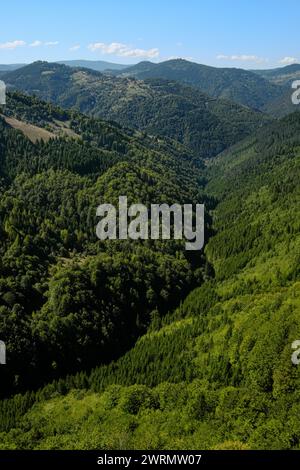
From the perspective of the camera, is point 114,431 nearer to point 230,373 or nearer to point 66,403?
point 66,403

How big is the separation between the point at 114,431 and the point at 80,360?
57.3 metres

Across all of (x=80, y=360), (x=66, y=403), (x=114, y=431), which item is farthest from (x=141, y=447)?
(x=80, y=360)

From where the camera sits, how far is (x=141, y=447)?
111m

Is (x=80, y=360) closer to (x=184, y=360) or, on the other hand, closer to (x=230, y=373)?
(x=184, y=360)

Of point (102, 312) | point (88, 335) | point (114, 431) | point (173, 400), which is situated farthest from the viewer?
point (102, 312)

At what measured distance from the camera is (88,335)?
18612 centimetres
